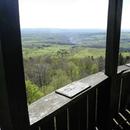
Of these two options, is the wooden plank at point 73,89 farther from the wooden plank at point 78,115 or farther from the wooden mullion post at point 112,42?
the wooden mullion post at point 112,42

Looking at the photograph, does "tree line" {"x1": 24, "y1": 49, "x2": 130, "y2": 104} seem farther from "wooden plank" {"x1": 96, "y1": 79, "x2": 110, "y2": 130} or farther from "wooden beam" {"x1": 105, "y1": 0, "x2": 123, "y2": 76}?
"wooden plank" {"x1": 96, "y1": 79, "x2": 110, "y2": 130}

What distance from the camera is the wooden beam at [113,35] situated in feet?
4.96

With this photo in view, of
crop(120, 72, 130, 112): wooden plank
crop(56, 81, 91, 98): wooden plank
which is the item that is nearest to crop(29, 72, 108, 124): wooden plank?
crop(56, 81, 91, 98): wooden plank

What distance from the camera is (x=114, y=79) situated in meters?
1.88

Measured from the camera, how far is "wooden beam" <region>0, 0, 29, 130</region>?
2.26 ft

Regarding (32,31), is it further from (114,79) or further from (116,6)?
(114,79)

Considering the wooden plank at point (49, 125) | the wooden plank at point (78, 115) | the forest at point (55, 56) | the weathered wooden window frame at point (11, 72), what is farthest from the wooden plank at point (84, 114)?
the weathered wooden window frame at point (11, 72)

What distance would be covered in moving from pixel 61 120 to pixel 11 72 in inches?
31.8

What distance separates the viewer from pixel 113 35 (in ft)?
5.21

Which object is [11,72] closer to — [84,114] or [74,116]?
[74,116]

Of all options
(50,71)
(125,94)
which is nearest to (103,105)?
(125,94)

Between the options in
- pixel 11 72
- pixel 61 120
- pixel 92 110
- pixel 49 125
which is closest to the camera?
pixel 11 72

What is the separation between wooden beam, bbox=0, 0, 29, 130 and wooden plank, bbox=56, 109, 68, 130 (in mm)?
492

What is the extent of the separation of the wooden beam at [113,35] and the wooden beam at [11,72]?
109 centimetres
